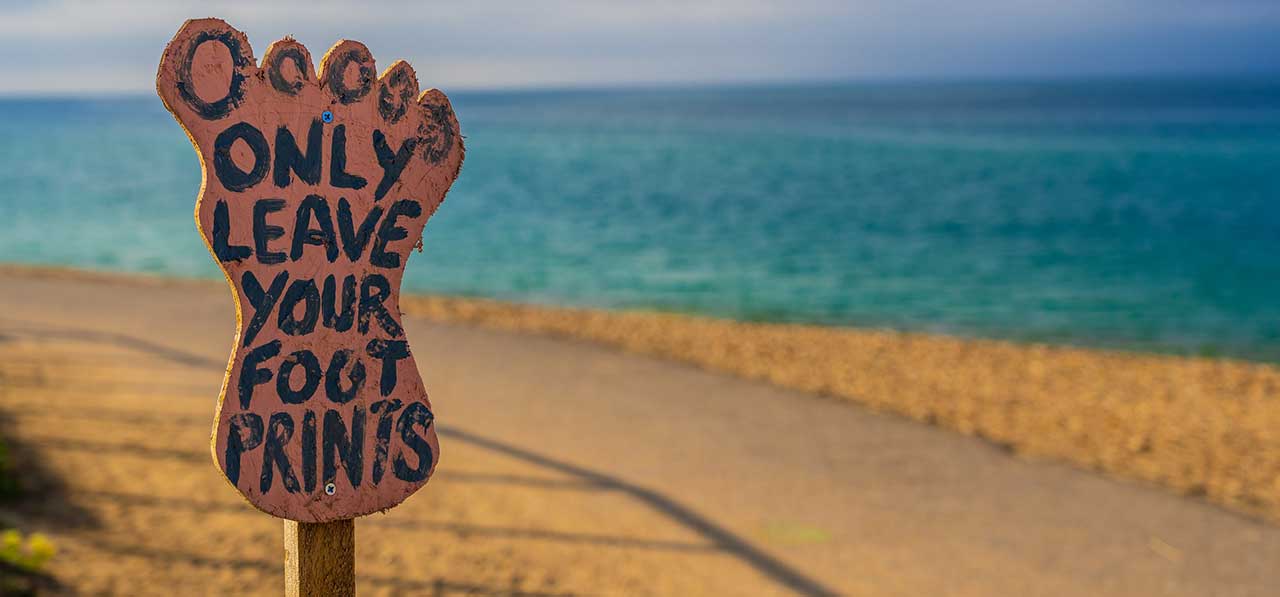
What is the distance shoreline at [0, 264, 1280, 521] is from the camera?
22.7 ft

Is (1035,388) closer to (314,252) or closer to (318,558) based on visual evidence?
(318,558)

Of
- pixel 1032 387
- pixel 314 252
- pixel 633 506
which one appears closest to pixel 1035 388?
pixel 1032 387

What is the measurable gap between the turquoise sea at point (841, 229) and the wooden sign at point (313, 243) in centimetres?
1242

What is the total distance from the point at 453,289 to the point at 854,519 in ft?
42.7

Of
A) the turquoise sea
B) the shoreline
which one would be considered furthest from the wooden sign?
the turquoise sea

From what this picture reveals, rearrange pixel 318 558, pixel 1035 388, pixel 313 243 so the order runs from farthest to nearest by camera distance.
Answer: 1. pixel 1035 388
2. pixel 318 558
3. pixel 313 243

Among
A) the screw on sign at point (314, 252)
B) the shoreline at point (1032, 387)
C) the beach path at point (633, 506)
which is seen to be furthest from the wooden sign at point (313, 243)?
the shoreline at point (1032, 387)

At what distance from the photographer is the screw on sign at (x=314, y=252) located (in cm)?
220

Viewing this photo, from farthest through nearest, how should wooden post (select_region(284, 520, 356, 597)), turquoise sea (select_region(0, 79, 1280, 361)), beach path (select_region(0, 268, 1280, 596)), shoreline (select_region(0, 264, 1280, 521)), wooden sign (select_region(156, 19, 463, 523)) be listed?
1. turquoise sea (select_region(0, 79, 1280, 361))
2. shoreline (select_region(0, 264, 1280, 521))
3. beach path (select_region(0, 268, 1280, 596))
4. wooden post (select_region(284, 520, 356, 597))
5. wooden sign (select_region(156, 19, 463, 523))

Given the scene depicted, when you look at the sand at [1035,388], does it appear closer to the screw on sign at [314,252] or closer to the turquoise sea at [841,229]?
the turquoise sea at [841,229]

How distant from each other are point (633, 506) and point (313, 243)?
3729 millimetres

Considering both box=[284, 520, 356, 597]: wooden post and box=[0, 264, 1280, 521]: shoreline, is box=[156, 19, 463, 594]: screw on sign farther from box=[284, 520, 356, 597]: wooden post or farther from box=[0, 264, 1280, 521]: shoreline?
box=[0, 264, 1280, 521]: shoreline

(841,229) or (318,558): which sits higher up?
(318,558)

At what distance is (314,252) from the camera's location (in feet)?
7.63
